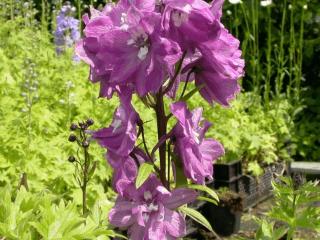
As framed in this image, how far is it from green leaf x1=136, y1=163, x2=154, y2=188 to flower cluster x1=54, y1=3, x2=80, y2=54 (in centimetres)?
379

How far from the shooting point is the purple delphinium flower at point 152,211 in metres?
1.38

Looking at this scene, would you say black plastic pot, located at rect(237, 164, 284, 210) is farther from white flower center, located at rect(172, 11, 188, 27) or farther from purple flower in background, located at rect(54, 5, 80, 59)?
white flower center, located at rect(172, 11, 188, 27)

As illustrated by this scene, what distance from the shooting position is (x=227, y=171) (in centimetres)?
440

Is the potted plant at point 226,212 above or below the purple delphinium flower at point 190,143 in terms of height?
below

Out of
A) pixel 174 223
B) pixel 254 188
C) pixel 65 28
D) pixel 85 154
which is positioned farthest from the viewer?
pixel 65 28

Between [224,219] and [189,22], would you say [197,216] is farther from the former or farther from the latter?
[224,219]

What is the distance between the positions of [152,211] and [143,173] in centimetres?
13

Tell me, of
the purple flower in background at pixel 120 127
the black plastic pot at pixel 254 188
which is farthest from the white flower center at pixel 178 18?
the black plastic pot at pixel 254 188

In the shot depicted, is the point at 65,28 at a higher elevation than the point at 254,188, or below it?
higher

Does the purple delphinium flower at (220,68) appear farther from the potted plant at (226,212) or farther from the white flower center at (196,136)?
the potted plant at (226,212)

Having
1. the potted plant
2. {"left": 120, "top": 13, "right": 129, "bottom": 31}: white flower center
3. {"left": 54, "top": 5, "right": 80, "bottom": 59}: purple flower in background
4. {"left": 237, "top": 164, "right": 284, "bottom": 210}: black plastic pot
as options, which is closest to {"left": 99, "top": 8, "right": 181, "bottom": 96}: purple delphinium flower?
{"left": 120, "top": 13, "right": 129, "bottom": 31}: white flower center

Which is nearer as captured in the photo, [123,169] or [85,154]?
[123,169]

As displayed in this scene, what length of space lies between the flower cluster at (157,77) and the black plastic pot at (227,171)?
2.96 metres

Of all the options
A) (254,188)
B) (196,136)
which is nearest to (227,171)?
(254,188)
